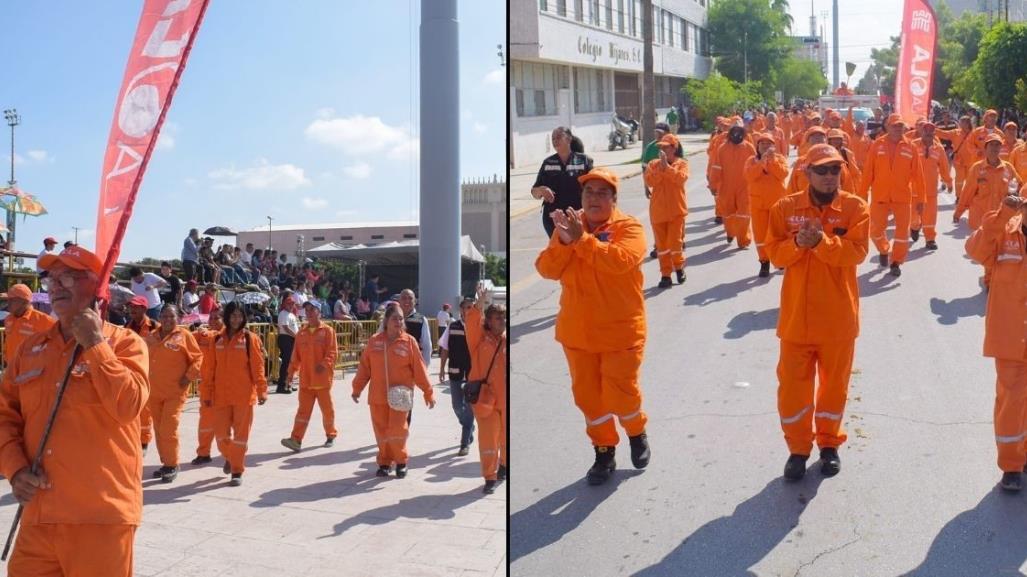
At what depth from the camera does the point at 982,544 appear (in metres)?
4.03

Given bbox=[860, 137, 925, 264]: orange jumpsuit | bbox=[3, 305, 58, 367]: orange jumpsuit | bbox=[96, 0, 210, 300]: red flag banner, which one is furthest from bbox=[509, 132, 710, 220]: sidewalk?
bbox=[96, 0, 210, 300]: red flag banner

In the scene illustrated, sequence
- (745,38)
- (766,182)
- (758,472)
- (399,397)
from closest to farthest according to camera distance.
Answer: (758,472) < (399,397) < (766,182) < (745,38)

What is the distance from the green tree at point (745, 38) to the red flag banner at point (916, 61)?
45212 mm

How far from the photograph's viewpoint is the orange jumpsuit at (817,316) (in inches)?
191

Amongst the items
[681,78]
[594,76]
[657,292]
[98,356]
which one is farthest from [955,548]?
[681,78]

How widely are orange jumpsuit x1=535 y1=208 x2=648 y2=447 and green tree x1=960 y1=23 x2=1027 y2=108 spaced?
26094 millimetres

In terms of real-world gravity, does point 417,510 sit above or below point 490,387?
below

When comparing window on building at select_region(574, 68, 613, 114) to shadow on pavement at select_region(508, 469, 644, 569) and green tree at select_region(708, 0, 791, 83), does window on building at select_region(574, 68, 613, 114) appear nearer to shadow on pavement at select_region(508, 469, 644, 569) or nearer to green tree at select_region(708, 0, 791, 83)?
green tree at select_region(708, 0, 791, 83)

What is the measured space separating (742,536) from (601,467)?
2.89 ft

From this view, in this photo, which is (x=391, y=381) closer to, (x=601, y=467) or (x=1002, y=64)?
(x=601, y=467)

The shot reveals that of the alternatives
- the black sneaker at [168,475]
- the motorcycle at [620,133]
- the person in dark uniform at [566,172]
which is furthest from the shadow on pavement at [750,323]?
the motorcycle at [620,133]

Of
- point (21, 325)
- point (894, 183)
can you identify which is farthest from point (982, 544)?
point (21, 325)

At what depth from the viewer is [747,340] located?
298 inches

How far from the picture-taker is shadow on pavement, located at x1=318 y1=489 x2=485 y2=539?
7555mm
